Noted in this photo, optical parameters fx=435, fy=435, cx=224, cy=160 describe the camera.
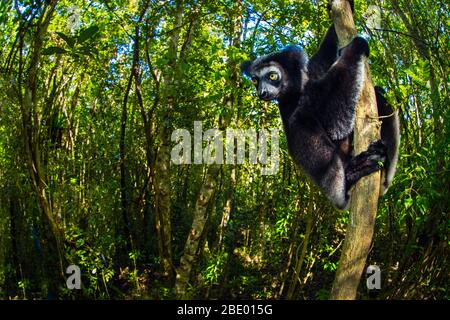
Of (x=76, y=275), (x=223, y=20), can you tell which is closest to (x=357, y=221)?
(x=223, y=20)

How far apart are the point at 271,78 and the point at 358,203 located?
5.27ft

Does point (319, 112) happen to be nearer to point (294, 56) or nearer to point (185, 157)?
point (294, 56)

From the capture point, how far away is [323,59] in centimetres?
383

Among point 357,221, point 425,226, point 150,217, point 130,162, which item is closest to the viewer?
point 357,221

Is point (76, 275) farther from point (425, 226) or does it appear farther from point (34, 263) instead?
point (425, 226)

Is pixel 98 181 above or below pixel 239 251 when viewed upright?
above

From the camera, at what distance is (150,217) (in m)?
7.60

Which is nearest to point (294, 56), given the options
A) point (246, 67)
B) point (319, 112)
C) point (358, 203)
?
point (246, 67)

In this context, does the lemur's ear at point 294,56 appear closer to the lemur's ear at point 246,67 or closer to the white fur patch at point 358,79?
the lemur's ear at point 246,67

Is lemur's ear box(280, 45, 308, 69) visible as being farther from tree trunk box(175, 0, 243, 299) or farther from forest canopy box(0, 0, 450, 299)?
tree trunk box(175, 0, 243, 299)

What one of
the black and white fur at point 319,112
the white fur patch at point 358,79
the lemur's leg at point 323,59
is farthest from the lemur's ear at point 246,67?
the white fur patch at point 358,79

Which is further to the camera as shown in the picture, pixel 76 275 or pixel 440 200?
pixel 76 275

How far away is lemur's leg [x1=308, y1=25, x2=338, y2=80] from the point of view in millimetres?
3703

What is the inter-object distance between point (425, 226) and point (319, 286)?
2481mm
